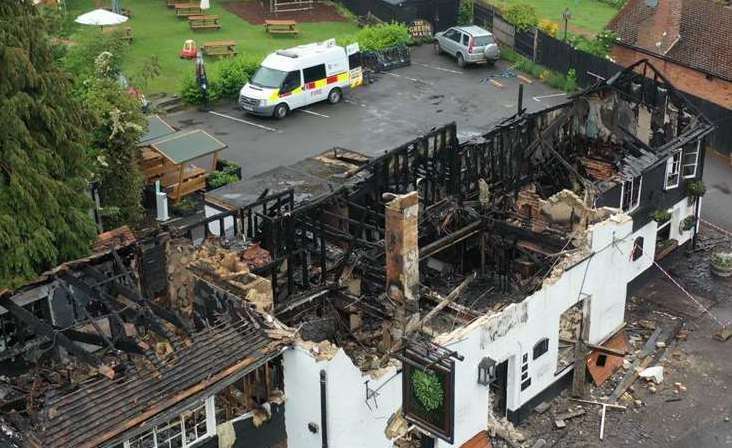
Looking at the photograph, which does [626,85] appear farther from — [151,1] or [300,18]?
[151,1]

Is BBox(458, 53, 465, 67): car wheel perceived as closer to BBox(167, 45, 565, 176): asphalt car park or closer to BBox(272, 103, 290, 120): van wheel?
BBox(167, 45, 565, 176): asphalt car park

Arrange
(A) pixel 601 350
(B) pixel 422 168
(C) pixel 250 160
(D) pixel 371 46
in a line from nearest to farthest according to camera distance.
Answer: (A) pixel 601 350, (B) pixel 422 168, (C) pixel 250 160, (D) pixel 371 46

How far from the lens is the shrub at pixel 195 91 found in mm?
41844

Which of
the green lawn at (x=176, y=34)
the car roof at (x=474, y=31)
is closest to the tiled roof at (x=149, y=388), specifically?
the green lawn at (x=176, y=34)

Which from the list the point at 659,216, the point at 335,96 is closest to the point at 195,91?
the point at 335,96

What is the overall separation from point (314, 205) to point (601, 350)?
27.3ft

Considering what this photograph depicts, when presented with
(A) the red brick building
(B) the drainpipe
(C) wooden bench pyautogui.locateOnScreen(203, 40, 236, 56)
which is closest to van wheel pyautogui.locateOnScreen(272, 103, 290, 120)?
(C) wooden bench pyautogui.locateOnScreen(203, 40, 236, 56)

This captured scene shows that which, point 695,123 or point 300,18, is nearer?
point 695,123

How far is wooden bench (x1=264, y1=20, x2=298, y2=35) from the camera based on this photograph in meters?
52.2

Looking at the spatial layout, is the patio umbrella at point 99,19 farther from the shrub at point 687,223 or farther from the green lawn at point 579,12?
the shrub at point 687,223

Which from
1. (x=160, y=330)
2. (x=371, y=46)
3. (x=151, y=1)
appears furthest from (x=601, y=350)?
(x=151, y=1)

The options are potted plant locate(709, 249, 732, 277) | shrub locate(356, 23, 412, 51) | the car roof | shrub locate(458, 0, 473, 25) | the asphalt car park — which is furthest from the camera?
shrub locate(458, 0, 473, 25)

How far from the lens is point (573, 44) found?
47.4 metres

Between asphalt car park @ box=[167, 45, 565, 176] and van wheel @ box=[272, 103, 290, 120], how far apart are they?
24 centimetres
